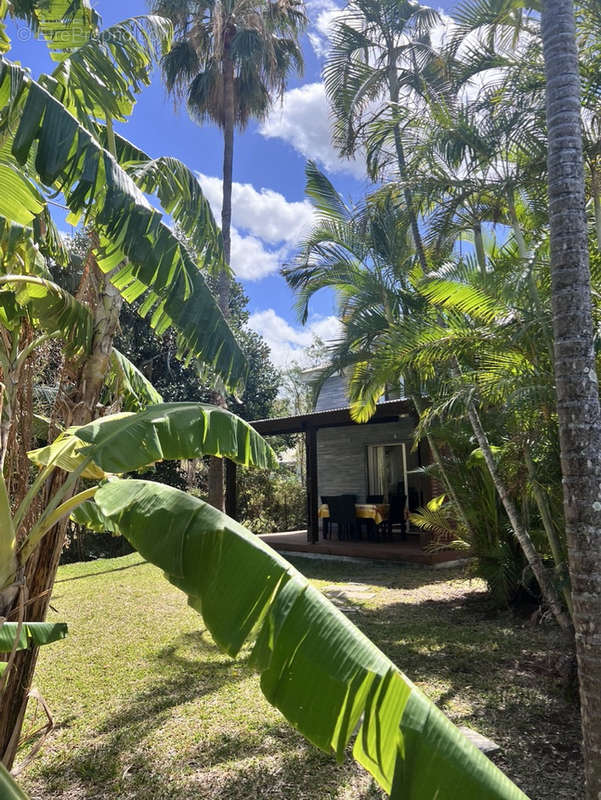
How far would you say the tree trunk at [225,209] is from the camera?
1312cm

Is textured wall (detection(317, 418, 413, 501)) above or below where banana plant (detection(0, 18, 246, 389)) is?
below

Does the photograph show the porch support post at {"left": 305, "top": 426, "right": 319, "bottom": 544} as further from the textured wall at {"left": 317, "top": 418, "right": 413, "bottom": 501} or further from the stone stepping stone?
the stone stepping stone

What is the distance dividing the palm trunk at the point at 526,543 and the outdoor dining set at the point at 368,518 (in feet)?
22.0

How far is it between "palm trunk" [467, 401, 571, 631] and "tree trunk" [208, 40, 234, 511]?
7.27 m

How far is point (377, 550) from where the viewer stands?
39.3ft

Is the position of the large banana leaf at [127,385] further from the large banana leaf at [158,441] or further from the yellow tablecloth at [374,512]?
the yellow tablecloth at [374,512]

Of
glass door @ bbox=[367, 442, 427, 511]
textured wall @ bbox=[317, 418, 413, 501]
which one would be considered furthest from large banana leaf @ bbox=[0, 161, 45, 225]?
glass door @ bbox=[367, 442, 427, 511]

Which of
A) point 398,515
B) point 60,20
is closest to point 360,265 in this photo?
point 60,20

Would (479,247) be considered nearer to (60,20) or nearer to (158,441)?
(60,20)

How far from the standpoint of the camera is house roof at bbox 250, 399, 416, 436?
11578mm

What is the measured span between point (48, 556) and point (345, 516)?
10723 mm

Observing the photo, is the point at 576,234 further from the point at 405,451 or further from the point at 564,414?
the point at 405,451

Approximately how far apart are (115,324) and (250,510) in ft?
47.9

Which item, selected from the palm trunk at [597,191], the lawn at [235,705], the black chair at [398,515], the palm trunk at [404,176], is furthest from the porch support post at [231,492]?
the palm trunk at [597,191]
